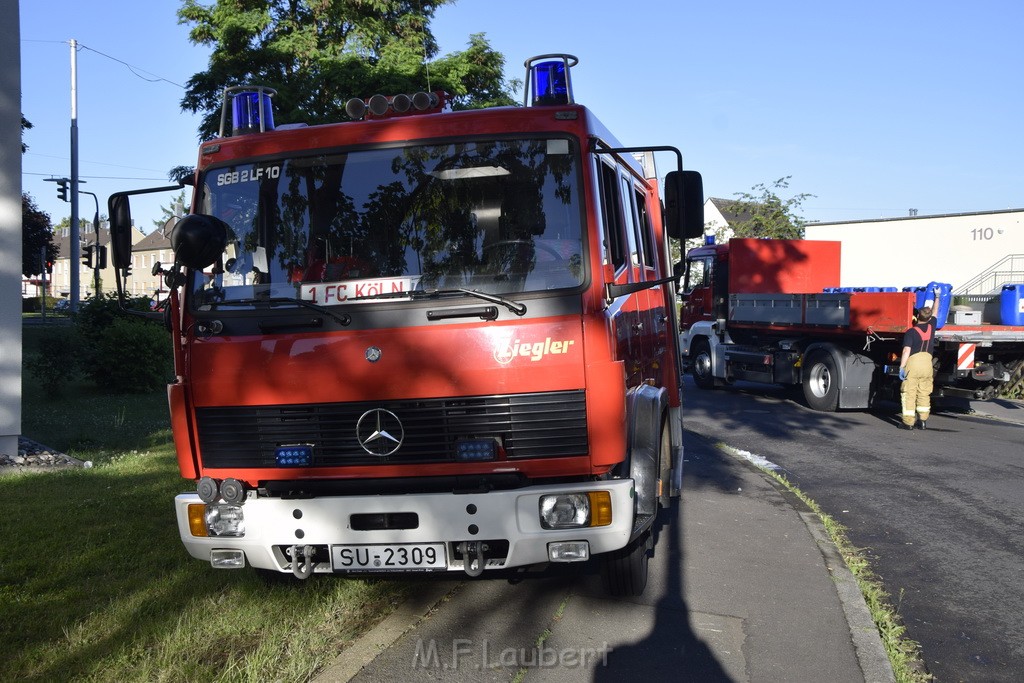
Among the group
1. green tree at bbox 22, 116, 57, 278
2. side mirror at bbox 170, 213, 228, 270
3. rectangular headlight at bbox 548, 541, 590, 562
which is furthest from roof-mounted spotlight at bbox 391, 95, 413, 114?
green tree at bbox 22, 116, 57, 278

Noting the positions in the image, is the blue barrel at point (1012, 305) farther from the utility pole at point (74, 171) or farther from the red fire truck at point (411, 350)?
the utility pole at point (74, 171)

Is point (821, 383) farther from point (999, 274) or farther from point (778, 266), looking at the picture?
point (999, 274)

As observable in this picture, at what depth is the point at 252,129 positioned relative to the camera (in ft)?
17.7

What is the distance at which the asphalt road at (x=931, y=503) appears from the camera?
5.04 meters

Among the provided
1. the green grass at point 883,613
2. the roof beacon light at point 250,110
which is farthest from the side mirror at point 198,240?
the green grass at point 883,613

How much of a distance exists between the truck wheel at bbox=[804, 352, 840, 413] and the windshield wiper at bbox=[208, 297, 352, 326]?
37.5ft

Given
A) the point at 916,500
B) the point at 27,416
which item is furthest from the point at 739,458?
the point at 27,416

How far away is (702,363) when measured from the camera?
1858cm

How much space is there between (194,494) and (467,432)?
56.1 inches

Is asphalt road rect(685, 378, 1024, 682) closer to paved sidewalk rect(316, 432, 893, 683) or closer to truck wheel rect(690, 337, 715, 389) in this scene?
paved sidewalk rect(316, 432, 893, 683)

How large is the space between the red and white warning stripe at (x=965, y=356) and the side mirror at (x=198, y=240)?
11.1 m

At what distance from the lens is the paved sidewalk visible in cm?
426

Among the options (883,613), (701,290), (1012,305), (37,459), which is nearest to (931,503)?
(883,613)

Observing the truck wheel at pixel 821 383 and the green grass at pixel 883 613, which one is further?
the truck wheel at pixel 821 383
